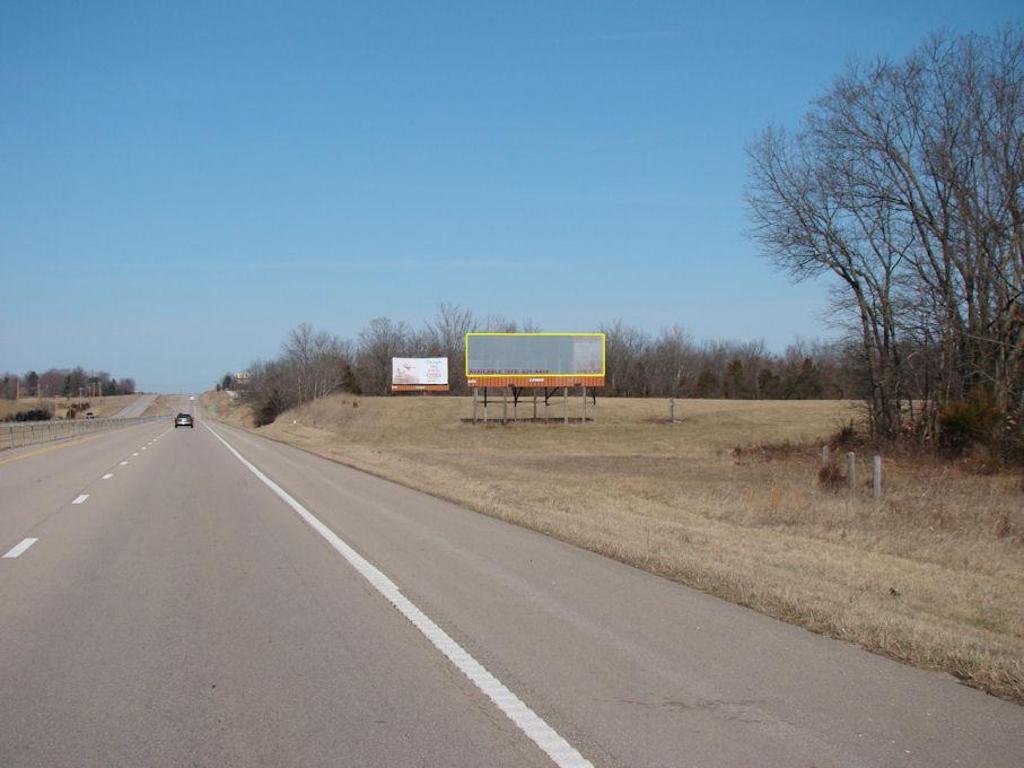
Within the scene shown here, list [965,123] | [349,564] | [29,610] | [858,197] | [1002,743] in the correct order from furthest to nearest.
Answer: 1. [858,197]
2. [965,123]
3. [349,564]
4. [29,610]
5. [1002,743]

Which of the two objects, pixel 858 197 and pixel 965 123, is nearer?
pixel 965 123

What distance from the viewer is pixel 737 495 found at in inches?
896

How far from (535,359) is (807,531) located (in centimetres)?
5308

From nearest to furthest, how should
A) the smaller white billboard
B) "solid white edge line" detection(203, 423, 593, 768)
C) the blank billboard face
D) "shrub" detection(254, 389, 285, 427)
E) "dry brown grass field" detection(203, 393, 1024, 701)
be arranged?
"solid white edge line" detection(203, 423, 593, 768), "dry brown grass field" detection(203, 393, 1024, 701), the blank billboard face, the smaller white billboard, "shrub" detection(254, 389, 285, 427)

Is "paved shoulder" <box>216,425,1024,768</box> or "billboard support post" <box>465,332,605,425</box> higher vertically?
"billboard support post" <box>465,332,605,425</box>

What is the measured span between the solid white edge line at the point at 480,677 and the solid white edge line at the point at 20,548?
412cm

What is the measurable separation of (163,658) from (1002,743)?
560 centimetres

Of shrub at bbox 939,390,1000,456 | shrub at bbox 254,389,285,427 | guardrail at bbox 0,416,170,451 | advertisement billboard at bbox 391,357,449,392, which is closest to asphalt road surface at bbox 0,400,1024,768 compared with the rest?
shrub at bbox 939,390,1000,456

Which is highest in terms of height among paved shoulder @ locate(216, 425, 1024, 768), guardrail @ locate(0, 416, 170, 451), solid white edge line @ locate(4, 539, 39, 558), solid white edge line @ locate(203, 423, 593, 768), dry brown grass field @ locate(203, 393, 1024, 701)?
guardrail @ locate(0, 416, 170, 451)

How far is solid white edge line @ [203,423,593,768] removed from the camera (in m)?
5.22

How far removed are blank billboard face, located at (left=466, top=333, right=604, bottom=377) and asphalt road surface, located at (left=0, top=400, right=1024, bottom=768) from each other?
55913mm

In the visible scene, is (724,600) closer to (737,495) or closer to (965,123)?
(737,495)

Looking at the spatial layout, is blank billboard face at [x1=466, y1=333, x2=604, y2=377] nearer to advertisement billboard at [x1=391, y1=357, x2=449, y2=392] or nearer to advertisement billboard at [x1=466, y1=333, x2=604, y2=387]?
advertisement billboard at [x1=466, y1=333, x2=604, y2=387]

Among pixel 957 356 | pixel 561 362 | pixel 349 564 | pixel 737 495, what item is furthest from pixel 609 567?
pixel 561 362
